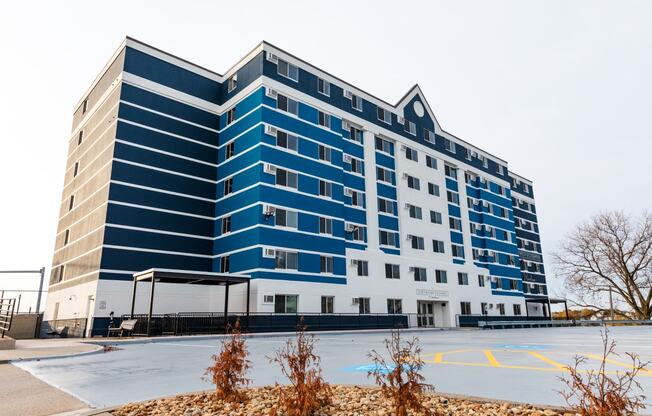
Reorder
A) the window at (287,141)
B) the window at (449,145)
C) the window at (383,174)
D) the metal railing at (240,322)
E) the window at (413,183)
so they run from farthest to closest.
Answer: the window at (449,145), the window at (413,183), the window at (383,174), the window at (287,141), the metal railing at (240,322)

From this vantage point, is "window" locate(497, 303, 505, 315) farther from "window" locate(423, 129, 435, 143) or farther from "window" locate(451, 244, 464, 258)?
"window" locate(423, 129, 435, 143)

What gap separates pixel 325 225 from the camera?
3659 cm

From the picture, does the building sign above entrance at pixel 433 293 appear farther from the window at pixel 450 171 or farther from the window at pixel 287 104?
the window at pixel 287 104

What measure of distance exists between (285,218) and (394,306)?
1434cm

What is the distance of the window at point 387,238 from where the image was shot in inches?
1657

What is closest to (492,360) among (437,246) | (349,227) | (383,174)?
(349,227)

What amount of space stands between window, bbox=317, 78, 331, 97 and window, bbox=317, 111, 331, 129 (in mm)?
2122

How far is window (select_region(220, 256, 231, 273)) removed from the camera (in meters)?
34.4

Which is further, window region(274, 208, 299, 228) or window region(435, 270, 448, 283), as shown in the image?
window region(435, 270, 448, 283)

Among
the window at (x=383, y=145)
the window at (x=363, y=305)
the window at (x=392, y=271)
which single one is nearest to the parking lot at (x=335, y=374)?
the window at (x=363, y=305)

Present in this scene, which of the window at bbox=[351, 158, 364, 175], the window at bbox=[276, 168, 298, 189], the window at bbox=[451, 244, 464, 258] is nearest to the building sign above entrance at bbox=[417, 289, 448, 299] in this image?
the window at bbox=[451, 244, 464, 258]

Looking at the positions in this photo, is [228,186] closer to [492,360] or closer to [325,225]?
[325,225]

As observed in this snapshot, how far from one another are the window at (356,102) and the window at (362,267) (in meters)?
15.5

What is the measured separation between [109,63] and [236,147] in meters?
13.9
